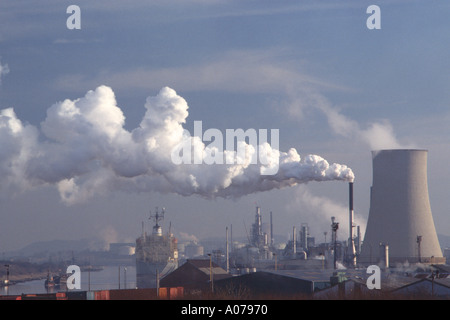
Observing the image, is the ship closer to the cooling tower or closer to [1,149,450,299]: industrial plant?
[1,149,450,299]: industrial plant

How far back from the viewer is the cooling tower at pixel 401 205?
295 feet

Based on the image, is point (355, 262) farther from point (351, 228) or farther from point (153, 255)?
point (153, 255)

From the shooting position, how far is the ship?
135750 mm

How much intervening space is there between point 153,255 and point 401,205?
62086 mm

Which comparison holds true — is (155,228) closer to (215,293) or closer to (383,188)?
(383,188)

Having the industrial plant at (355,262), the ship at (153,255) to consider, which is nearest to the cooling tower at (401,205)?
the industrial plant at (355,262)

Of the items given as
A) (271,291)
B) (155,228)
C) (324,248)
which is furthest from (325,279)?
(155,228)

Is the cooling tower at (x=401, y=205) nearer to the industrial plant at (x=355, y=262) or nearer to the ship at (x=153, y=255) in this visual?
the industrial plant at (x=355, y=262)

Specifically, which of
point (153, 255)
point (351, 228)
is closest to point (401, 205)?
point (351, 228)

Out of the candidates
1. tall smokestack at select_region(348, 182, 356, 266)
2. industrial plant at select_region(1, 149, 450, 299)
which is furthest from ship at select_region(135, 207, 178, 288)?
tall smokestack at select_region(348, 182, 356, 266)

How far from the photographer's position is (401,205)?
3597 inches
